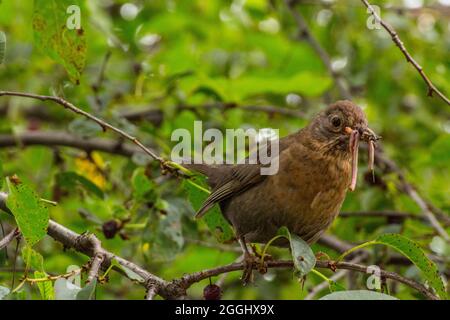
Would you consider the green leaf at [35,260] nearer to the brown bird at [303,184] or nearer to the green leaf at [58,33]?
the green leaf at [58,33]

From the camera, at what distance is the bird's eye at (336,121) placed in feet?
14.5

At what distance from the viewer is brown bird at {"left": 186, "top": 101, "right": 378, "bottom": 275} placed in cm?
420

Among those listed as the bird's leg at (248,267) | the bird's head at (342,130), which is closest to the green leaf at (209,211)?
the bird's leg at (248,267)

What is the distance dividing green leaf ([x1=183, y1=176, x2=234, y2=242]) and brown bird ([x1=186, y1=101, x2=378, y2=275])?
0.05m

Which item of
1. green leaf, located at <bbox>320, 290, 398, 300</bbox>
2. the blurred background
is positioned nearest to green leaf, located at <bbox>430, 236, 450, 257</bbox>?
the blurred background

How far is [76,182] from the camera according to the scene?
196 inches

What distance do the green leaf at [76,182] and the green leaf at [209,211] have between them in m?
0.85

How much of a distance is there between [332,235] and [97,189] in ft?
5.86

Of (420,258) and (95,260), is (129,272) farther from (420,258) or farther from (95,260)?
(420,258)

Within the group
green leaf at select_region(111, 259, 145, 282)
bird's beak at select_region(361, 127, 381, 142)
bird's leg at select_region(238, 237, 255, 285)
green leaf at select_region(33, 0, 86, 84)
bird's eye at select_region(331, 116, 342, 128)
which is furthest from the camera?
bird's eye at select_region(331, 116, 342, 128)

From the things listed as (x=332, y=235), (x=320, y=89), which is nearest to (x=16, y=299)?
(x=332, y=235)

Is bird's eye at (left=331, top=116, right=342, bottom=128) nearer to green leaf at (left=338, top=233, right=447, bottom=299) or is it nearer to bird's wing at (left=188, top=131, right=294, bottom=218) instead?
bird's wing at (left=188, top=131, right=294, bottom=218)

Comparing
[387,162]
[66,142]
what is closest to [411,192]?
[387,162]
